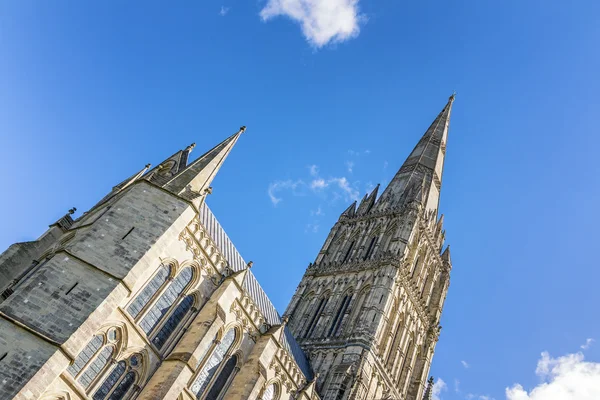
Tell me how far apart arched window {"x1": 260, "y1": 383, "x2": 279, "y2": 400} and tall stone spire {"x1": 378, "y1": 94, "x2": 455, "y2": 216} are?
18980mm

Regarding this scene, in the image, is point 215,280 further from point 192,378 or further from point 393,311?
point 393,311

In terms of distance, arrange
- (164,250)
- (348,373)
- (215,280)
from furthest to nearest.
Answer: (348,373) < (215,280) < (164,250)

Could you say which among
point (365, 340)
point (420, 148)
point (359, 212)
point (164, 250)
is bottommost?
point (164, 250)

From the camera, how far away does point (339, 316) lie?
3428 cm

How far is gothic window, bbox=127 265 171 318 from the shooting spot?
19944 millimetres

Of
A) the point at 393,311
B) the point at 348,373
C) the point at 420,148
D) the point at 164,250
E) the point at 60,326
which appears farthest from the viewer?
the point at 420,148

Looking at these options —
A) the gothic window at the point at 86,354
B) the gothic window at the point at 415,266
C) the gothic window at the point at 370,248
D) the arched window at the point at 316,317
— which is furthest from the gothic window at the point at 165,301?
the gothic window at the point at 415,266

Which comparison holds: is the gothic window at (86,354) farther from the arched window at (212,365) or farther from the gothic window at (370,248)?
the gothic window at (370,248)

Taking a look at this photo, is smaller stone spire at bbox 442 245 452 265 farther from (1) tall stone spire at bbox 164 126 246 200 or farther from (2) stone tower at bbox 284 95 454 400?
(1) tall stone spire at bbox 164 126 246 200

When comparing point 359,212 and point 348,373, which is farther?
point 359,212

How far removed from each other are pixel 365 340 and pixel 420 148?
22.2 m

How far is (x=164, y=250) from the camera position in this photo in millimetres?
20625

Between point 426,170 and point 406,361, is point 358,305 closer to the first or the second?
point 406,361

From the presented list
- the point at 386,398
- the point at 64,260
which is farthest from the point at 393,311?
the point at 64,260
